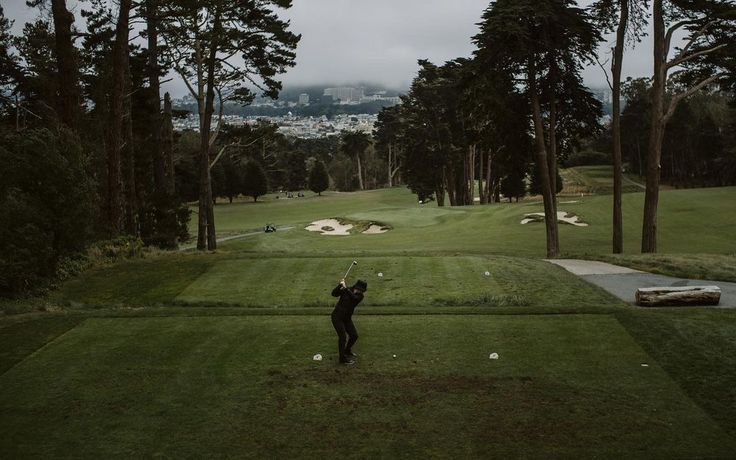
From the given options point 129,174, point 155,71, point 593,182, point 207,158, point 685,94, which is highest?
point 155,71

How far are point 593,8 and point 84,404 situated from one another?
24.8 m

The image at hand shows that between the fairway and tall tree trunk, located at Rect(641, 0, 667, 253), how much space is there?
1418 cm

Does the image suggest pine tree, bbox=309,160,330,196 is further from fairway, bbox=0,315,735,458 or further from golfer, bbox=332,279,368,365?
golfer, bbox=332,279,368,365

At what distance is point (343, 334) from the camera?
1174cm

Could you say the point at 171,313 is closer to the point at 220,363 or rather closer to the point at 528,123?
the point at 220,363

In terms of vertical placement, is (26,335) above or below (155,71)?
below

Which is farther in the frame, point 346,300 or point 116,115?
point 116,115

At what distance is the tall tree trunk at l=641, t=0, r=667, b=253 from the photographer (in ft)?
84.0

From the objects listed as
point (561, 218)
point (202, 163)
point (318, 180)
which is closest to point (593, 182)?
point (318, 180)

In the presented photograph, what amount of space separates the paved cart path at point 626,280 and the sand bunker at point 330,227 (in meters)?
23.1

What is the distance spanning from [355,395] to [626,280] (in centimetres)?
1248

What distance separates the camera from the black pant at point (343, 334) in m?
11.7

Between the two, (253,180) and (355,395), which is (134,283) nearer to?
(355,395)

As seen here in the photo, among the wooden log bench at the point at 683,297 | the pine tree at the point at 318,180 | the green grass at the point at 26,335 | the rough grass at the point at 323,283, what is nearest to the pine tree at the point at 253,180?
the pine tree at the point at 318,180
